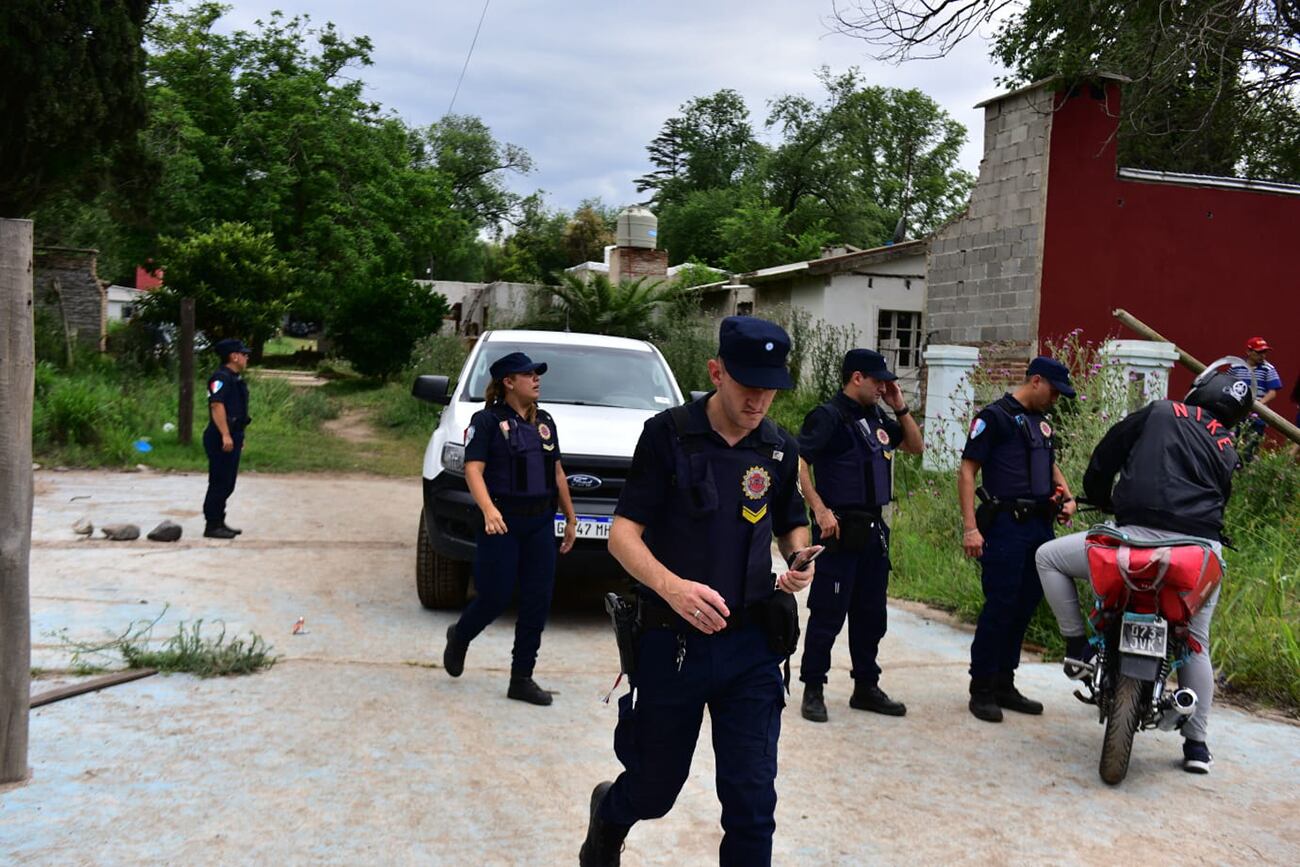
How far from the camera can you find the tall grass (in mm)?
5777

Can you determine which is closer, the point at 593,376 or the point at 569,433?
the point at 569,433

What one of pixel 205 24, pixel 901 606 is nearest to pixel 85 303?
pixel 205 24

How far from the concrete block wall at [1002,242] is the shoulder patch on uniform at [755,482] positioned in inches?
447

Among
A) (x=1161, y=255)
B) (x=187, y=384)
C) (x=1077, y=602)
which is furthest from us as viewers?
(x=187, y=384)

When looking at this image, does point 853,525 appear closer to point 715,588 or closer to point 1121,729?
point 1121,729

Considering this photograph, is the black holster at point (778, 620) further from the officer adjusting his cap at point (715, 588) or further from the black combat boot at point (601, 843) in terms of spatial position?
the black combat boot at point (601, 843)

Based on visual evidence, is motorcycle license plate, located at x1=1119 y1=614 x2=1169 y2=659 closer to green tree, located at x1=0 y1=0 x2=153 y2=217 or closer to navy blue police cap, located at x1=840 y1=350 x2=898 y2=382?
navy blue police cap, located at x1=840 y1=350 x2=898 y2=382

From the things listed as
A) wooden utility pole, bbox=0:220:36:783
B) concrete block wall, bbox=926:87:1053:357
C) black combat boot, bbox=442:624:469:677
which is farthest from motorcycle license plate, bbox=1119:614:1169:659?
concrete block wall, bbox=926:87:1053:357

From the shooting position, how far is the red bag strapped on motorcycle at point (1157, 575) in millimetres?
4316

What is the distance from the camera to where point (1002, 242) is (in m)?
14.2

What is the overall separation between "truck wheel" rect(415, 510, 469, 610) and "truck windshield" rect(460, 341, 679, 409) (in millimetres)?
1208

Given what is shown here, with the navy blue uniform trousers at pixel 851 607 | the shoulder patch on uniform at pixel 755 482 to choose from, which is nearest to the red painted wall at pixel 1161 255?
the navy blue uniform trousers at pixel 851 607

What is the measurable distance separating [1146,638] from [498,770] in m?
2.61

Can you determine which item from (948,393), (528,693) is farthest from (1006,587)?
(948,393)
